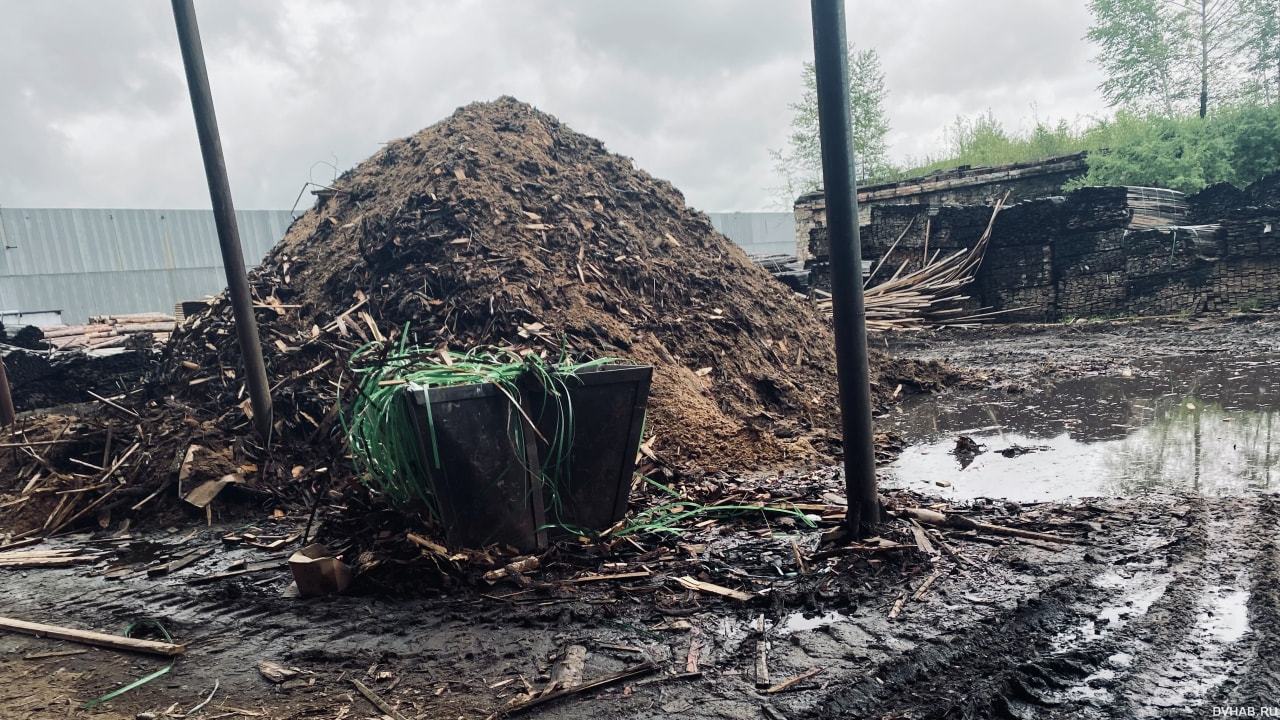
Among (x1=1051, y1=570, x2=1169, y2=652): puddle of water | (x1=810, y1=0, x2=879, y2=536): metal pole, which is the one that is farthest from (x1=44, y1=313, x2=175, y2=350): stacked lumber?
(x1=1051, y1=570, x2=1169, y2=652): puddle of water

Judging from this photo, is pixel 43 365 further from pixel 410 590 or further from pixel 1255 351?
pixel 1255 351

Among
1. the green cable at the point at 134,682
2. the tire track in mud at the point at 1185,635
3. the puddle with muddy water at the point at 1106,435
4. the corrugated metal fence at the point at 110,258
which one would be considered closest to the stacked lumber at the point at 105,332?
the corrugated metal fence at the point at 110,258

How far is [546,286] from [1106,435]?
15.5 feet

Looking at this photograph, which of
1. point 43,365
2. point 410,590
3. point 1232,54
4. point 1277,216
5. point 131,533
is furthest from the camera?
point 1232,54

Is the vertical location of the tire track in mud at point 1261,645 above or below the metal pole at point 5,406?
below

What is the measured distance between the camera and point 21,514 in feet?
16.6

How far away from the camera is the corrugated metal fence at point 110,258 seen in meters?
19.8

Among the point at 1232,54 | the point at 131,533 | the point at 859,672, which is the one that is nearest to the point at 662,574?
the point at 859,672


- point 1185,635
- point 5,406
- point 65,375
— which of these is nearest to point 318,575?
point 1185,635

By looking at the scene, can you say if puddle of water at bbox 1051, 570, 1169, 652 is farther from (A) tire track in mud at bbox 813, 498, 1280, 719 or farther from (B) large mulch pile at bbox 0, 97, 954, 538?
(B) large mulch pile at bbox 0, 97, 954, 538

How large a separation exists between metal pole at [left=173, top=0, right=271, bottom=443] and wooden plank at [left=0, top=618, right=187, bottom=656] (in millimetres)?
2322

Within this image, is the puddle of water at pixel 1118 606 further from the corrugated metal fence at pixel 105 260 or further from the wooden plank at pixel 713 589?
the corrugated metal fence at pixel 105 260

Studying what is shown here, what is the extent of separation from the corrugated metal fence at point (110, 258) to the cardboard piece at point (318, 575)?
20556 millimetres

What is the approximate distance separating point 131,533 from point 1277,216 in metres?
16.4
